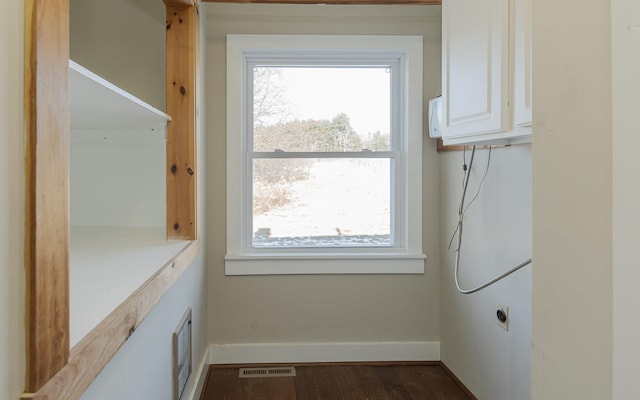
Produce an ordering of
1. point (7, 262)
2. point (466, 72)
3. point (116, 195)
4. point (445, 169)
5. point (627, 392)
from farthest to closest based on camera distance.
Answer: point (445, 169)
point (116, 195)
point (466, 72)
point (7, 262)
point (627, 392)

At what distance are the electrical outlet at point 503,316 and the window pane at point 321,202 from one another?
0.94m

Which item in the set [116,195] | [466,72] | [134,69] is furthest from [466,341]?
[134,69]

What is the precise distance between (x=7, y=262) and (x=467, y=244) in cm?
226

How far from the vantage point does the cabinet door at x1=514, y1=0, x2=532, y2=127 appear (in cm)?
142

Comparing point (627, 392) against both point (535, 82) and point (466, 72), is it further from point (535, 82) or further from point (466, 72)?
point (466, 72)

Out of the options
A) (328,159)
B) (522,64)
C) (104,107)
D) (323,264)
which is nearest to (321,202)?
(328,159)

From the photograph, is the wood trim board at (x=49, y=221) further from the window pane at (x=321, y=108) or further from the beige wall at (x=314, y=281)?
the window pane at (x=321, y=108)

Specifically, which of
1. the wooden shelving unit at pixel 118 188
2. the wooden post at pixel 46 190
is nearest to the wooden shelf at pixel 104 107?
the wooden shelving unit at pixel 118 188

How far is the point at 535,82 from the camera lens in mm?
711

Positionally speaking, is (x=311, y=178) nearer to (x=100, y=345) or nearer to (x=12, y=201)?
(x=100, y=345)

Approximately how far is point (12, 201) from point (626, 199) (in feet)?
2.59

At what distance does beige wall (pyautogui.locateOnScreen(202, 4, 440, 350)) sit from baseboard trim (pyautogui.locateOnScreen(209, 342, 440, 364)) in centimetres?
4

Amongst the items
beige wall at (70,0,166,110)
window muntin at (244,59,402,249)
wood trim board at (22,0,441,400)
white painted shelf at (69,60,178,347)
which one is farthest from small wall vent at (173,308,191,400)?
beige wall at (70,0,166,110)

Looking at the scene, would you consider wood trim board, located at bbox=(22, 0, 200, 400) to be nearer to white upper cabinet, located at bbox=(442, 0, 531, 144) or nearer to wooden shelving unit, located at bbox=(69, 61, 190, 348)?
wooden shelving unit, located at bbox=(69, 61, 190, 348)
